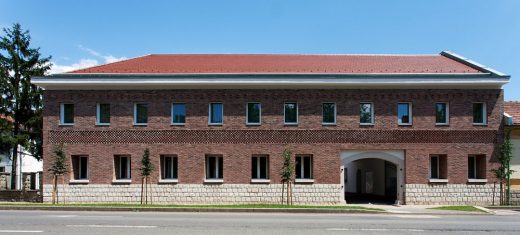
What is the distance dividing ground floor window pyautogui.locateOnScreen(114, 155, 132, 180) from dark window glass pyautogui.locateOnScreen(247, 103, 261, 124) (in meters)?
6.80

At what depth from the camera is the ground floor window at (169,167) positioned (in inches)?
984

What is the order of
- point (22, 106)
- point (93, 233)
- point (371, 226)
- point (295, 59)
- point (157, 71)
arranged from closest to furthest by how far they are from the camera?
point (93, 233)
point (371, 226)
point (157, 71)
point (295, 59)
point (22, 106)

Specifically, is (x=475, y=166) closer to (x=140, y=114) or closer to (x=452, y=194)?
(x=452, y=194)

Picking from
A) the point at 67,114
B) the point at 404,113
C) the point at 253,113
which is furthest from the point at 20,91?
the point at 404,113

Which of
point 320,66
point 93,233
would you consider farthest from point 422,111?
point 93,233

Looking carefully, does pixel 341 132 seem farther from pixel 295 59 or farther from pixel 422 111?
pixel 295 59

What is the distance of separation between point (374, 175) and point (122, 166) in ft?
51.3

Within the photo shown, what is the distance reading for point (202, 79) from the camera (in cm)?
2411

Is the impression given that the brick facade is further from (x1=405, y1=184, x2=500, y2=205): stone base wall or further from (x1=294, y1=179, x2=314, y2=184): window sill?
(x1=294, y1=179, x2=314, y2=184): window sill

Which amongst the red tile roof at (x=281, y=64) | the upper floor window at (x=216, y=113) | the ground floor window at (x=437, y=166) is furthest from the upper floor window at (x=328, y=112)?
the ground floor window at (x=437, y=166)

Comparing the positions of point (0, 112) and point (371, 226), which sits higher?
point (0, 112)

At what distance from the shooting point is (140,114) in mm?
24906

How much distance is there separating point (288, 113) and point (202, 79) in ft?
15.7

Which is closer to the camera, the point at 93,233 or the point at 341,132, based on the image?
the point at 93,233
